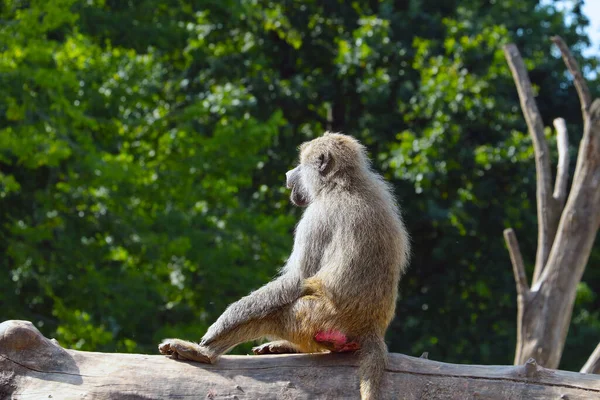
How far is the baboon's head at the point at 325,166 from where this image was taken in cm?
616

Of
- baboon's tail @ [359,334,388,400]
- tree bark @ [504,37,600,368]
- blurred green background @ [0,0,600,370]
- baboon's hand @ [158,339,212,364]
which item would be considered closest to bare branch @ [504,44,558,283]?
tree bark @ [504,37,600,368]

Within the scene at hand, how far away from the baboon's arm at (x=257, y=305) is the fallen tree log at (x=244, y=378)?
227 mm

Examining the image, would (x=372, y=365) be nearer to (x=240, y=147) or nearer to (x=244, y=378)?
(x=244, y=378)

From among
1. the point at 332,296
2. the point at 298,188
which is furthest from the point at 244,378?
the point at 298,188

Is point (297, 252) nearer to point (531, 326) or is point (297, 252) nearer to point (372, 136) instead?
point (531, 326)

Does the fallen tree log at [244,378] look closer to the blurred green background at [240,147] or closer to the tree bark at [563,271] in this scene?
the tree bark at [563,271]

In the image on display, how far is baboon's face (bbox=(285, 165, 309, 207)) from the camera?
638cm

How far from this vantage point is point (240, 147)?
45.2 feet

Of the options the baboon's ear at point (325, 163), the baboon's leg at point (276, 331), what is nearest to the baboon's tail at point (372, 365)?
the baboon's leg at point (276, 331)

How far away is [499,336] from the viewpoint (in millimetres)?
18156

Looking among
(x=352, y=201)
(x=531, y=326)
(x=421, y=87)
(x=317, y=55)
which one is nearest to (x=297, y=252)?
(x=352, y=201)

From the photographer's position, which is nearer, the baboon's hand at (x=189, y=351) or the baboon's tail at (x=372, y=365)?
the baboon's tail at (x=372, y=365)

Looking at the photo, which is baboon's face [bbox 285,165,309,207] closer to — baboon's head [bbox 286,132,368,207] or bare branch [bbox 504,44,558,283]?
baboon's head [bbox 286,132,368,207]

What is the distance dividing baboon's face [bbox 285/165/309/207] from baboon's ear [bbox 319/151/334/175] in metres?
0.21
